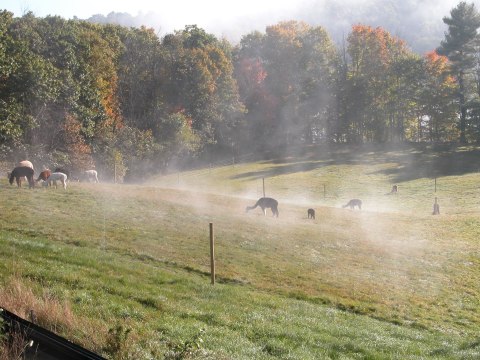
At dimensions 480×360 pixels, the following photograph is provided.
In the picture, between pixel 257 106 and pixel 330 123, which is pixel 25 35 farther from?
pixel 330 123

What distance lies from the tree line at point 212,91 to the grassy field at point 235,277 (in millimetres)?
17710

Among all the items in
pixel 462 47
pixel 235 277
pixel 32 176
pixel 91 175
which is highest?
pixel 462 47

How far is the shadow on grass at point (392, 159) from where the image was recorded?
8169 cm

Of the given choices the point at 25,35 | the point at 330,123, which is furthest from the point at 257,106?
the point at 25,35

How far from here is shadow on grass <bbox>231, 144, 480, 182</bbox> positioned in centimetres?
8169

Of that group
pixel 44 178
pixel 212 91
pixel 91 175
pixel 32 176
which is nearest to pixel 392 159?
pixel 212 91

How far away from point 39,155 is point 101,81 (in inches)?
769

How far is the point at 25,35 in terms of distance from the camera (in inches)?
2343

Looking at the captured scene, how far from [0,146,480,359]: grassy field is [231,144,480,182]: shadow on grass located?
97.9 feet

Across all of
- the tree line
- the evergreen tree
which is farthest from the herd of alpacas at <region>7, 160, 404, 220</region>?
the evergreen tree

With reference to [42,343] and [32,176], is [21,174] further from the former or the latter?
[42,343]

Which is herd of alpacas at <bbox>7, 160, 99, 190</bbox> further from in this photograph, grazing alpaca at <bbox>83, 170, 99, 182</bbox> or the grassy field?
grazing alpaca at <bbox>83, 170, 99, 182</bbox>

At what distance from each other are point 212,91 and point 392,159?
103ft

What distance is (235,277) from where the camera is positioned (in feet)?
71.2
